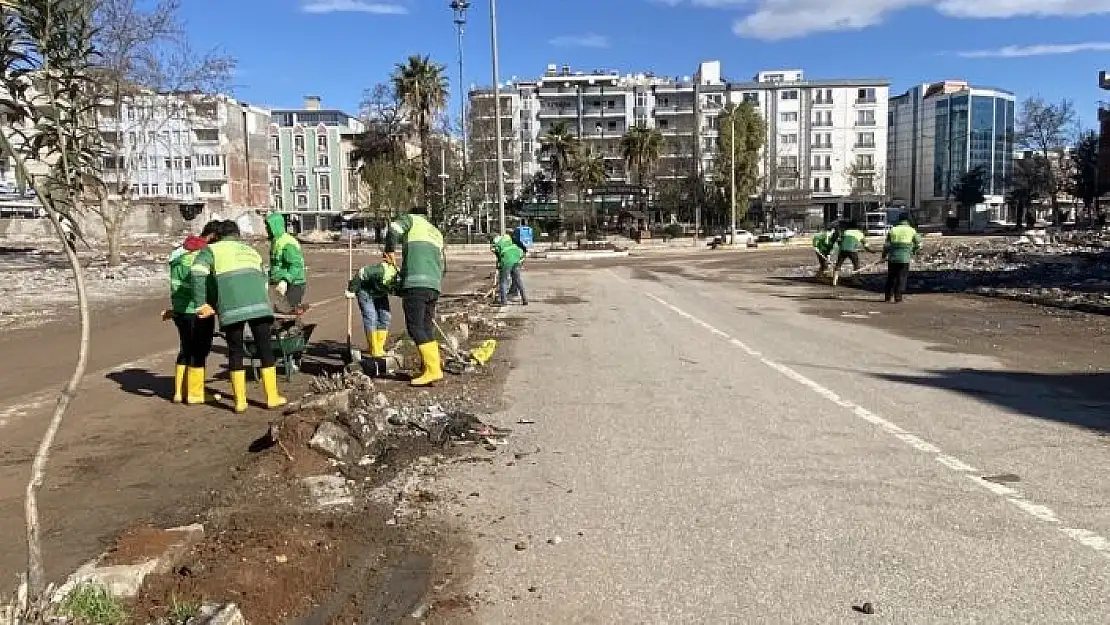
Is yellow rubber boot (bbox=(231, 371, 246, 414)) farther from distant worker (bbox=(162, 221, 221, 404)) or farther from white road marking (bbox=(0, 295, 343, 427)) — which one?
white road marking (bbox=(0, 295, 343, 427))

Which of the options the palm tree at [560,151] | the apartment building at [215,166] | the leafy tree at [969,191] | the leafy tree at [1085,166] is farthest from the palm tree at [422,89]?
the leafy tree at [969,191]

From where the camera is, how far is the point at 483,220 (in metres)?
85.2

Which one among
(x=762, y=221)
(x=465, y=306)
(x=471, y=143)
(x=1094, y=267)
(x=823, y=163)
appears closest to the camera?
(x=465, y=306)

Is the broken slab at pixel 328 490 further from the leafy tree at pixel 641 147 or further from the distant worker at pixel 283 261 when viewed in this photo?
the leafy tree at pixel 641 147

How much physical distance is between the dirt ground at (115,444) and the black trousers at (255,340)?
1.63 feet

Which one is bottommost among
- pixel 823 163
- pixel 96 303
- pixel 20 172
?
pixel 96 303

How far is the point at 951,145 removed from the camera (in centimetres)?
13350

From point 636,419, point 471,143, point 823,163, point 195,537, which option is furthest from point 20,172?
point 823,163

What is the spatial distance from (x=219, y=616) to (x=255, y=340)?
5113mm

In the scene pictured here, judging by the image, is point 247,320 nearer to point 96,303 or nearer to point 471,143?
point 96,303

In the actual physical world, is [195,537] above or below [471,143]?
below

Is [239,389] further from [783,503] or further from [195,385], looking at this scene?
[783,503]

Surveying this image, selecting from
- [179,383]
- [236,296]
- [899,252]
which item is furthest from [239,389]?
[899,252]

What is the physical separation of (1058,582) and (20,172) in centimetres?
461
